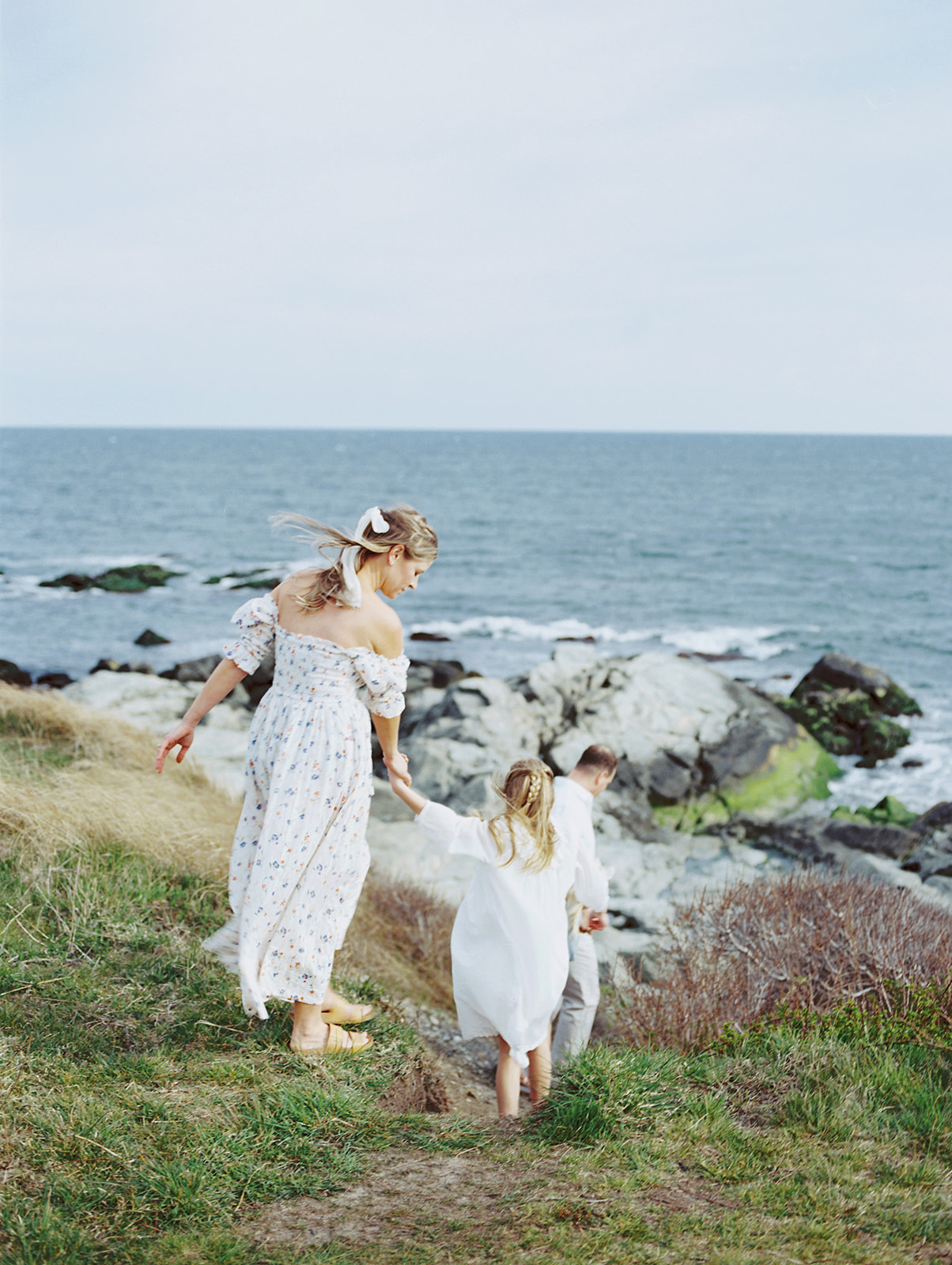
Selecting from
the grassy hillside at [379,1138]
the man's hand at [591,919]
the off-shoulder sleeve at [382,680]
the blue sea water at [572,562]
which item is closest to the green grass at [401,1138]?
the grassy hillside at [379,1138]

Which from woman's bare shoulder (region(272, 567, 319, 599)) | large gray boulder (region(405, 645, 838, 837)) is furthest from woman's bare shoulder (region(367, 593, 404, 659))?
large gray boulder (region(405, 645, 838, 837))

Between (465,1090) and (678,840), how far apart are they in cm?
930

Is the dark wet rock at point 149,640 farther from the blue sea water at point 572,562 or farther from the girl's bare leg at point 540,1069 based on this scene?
the girl's bare leg at point 540,1069

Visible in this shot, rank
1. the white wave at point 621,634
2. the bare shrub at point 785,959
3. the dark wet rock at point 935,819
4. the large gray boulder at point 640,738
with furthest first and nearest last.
Result: the white wave at point 621,634, the large gray boulder at point 640,738, the dark wet rock at point 935,819, the bare shrub at point 785,959

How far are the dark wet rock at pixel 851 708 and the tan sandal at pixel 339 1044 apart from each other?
15.6m

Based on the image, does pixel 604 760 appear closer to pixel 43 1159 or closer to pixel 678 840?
pixel 43 1159

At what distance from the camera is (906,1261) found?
3088 millimetres

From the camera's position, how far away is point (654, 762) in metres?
A: 15.3

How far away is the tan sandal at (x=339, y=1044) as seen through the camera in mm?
4504

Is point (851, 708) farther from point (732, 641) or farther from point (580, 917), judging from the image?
point (580, 917)

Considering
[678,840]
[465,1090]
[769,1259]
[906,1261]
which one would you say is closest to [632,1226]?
[769,1259]

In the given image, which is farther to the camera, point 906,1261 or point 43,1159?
point 43,1159

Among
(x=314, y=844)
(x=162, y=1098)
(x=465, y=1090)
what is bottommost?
(x=465, y=1090)

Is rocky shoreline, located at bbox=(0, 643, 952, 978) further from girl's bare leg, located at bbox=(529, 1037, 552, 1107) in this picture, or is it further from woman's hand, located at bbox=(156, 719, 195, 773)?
woman's hand, located at bbox=(156, 719, 195, 773)
